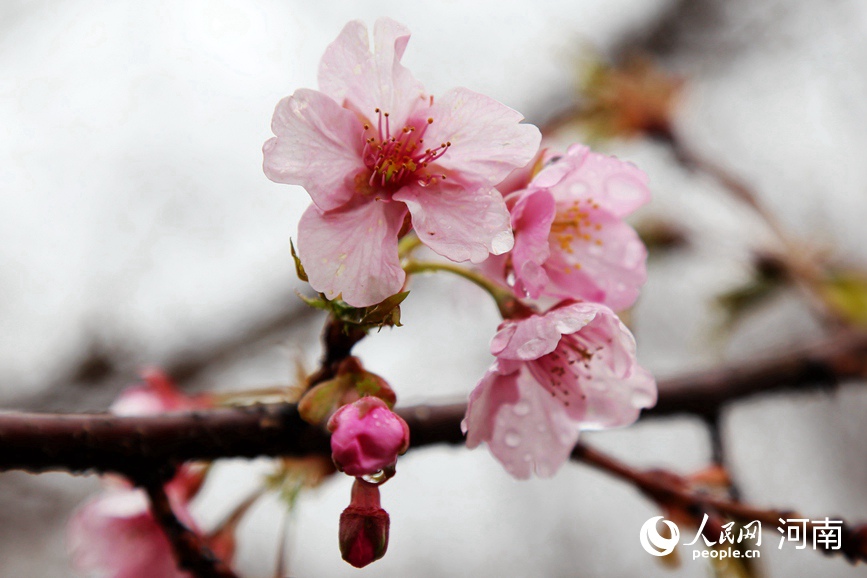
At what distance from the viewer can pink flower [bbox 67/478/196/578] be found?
1176 millimetres

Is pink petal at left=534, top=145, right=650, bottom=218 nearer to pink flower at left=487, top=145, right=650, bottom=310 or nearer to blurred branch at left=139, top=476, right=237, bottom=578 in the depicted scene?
pink flower at left=487, top=145, right=650, bottom=310

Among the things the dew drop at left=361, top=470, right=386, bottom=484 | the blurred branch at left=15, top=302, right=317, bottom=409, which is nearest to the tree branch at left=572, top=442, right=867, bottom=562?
the dew drop at left=361, top=470, right=386, bottom=484

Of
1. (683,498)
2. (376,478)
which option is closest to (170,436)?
(376,478)

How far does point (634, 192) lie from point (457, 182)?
0.32m

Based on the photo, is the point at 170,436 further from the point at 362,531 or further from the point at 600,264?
the point at 600,264

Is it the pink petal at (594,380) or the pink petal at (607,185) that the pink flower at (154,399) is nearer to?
the pink petal at (594,380)

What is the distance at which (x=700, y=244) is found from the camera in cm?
226

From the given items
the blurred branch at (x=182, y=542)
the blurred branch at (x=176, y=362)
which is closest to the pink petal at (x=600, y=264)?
the blurred branch at (x=182, y=542)

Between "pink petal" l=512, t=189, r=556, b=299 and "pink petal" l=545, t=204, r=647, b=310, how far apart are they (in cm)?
9

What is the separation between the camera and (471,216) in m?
0.82

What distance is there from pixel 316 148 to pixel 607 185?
45cm

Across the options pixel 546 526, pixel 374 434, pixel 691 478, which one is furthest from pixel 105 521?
pixel 546 526

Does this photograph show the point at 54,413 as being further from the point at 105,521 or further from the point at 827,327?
the point at 827,327

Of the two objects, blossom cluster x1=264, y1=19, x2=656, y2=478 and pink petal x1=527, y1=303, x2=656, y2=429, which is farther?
pink petal x1=527, y1=303, x2=656, y2=429
